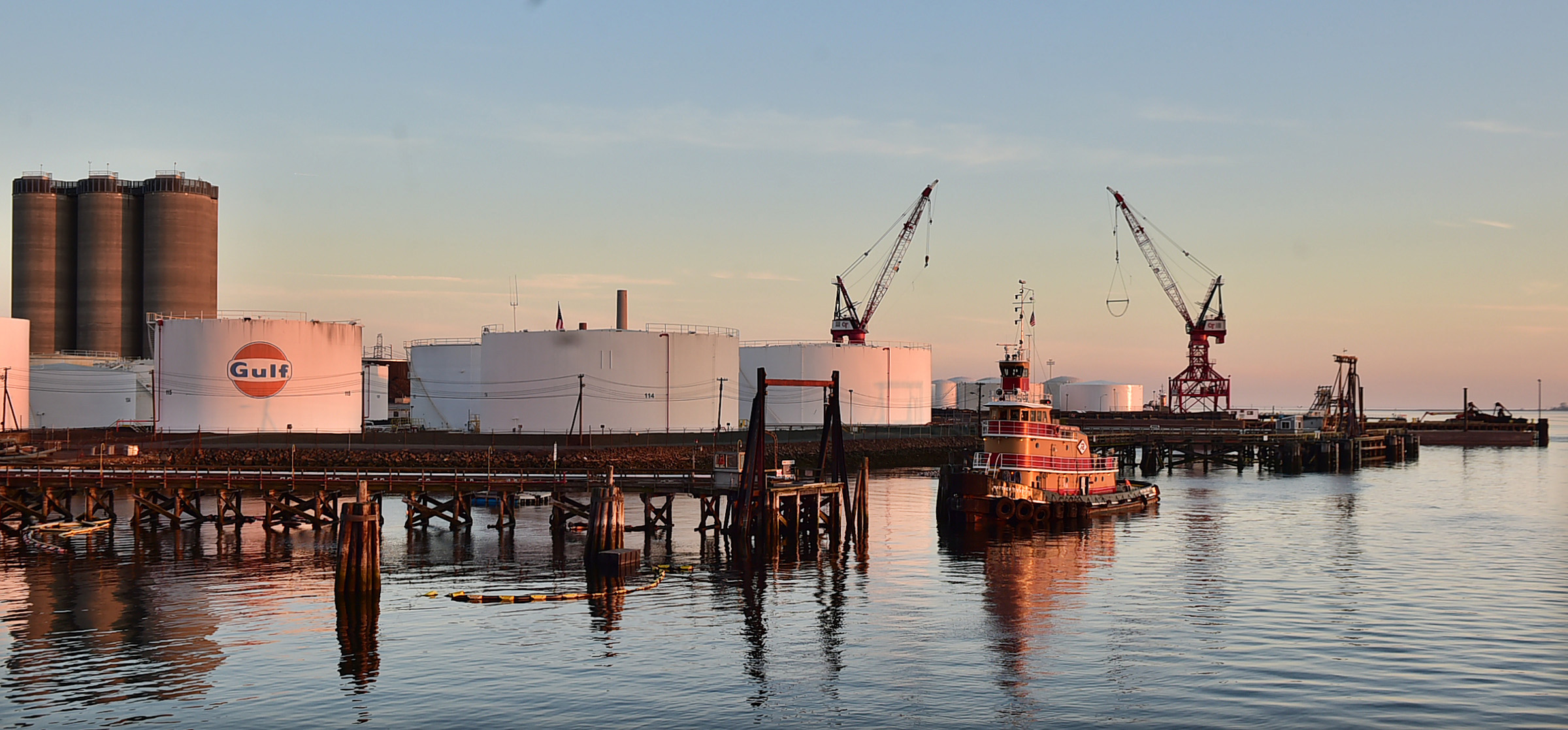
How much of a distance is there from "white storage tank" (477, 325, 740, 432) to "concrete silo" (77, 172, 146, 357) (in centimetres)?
7033

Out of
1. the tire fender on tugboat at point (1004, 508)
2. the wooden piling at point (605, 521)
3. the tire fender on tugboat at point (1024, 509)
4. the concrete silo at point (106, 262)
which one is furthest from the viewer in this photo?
the concrete silo at point (106, 262)

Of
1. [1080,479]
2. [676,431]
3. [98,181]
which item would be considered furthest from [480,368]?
[98,181]

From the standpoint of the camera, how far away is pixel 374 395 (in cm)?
14300

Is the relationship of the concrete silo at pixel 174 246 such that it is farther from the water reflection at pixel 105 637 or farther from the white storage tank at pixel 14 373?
the water reflection at pixel 105 637

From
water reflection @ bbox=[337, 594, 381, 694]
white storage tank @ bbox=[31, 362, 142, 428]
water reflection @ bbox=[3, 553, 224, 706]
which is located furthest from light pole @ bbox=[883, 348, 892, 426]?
water reflection @ bbox=[337, 594, 381, 694]

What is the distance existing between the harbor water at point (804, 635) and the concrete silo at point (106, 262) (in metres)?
105

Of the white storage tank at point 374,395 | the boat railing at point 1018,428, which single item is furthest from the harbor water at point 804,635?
the white storage tank at point 374,395

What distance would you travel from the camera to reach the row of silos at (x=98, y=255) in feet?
490

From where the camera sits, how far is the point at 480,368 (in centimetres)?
10750

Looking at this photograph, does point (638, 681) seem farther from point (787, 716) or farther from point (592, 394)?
point (592, 394)

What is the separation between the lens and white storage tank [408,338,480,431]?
108 meters

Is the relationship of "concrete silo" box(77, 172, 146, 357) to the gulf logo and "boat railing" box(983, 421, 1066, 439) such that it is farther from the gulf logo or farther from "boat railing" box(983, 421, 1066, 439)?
"boat railing" box(983, 421, 1066, 439)

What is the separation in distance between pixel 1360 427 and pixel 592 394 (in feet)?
362

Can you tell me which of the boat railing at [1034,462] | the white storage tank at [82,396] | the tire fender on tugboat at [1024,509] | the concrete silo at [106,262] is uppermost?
the concrete silo at [106,262]
